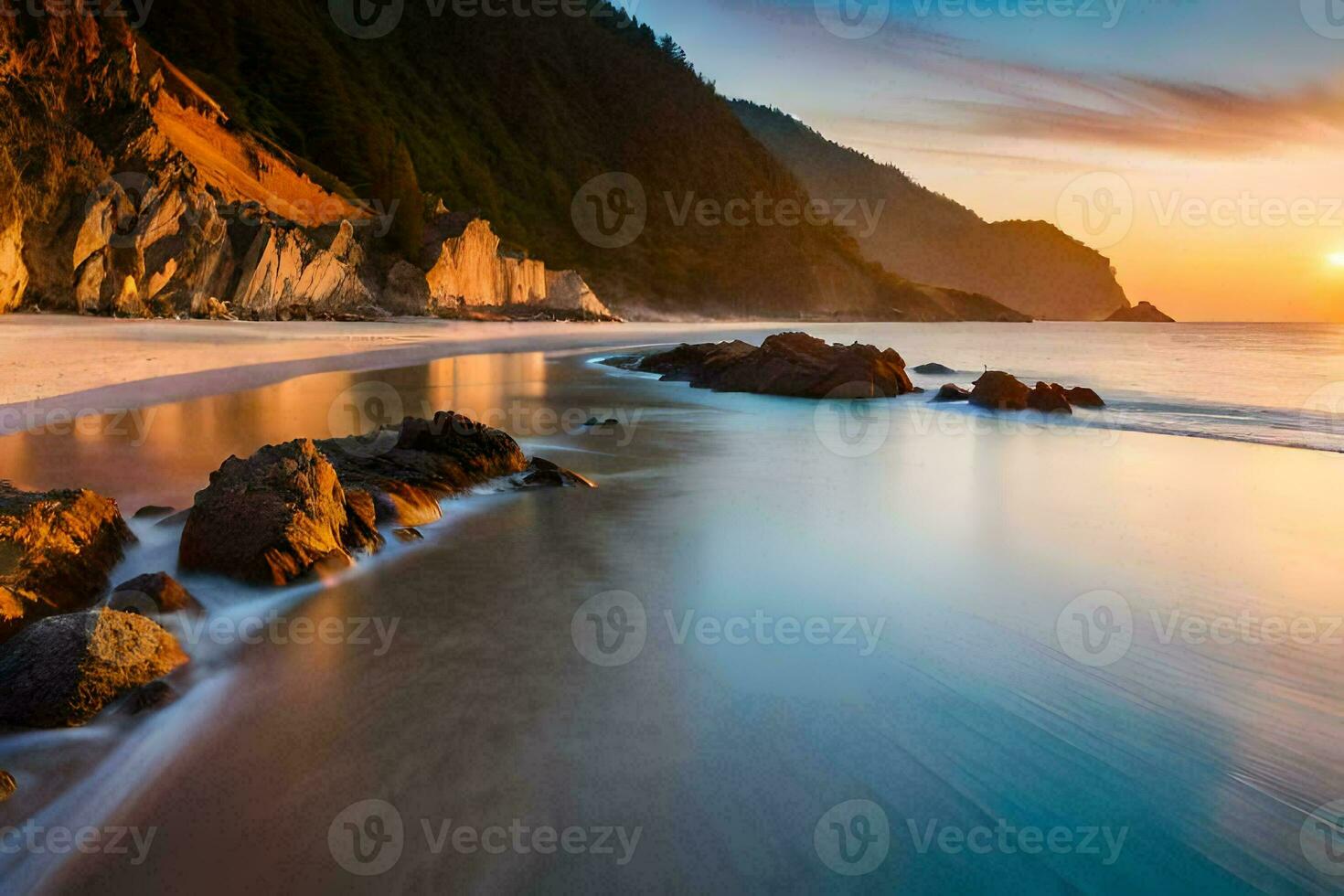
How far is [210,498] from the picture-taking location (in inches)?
209

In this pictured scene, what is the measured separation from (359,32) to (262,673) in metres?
97.3

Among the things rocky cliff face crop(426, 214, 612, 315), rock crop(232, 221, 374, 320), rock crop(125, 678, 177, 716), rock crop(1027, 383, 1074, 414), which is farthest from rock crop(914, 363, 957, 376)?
rocky cliff face crop(426, 214, 612, 315)

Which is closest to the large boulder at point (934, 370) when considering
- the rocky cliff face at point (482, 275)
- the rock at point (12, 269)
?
the rock at point (12, 269)

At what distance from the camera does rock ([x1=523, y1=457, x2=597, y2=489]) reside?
27.2ft

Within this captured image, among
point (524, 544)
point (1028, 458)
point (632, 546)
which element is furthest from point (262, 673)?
point (1028, 458)

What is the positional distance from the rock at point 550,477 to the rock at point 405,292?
3671 centimetres

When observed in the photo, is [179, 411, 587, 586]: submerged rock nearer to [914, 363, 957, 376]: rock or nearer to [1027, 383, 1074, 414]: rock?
[1027, 383, 1074, 414]: rock

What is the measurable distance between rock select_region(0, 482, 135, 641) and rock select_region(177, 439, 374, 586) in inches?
18.4

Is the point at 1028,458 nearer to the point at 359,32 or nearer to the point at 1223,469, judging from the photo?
the point at 1223,469

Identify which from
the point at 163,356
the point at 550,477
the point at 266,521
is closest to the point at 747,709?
the point at 266,521

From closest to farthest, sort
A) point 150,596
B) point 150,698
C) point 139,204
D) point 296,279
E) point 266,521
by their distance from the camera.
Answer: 1. point 150,698
2. point 150,596
3. point 266,521
4. point 139,204
5. point 296,279

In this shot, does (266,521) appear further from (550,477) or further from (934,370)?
(934,370)

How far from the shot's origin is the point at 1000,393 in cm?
1694

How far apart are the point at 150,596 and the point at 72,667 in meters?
0.96
